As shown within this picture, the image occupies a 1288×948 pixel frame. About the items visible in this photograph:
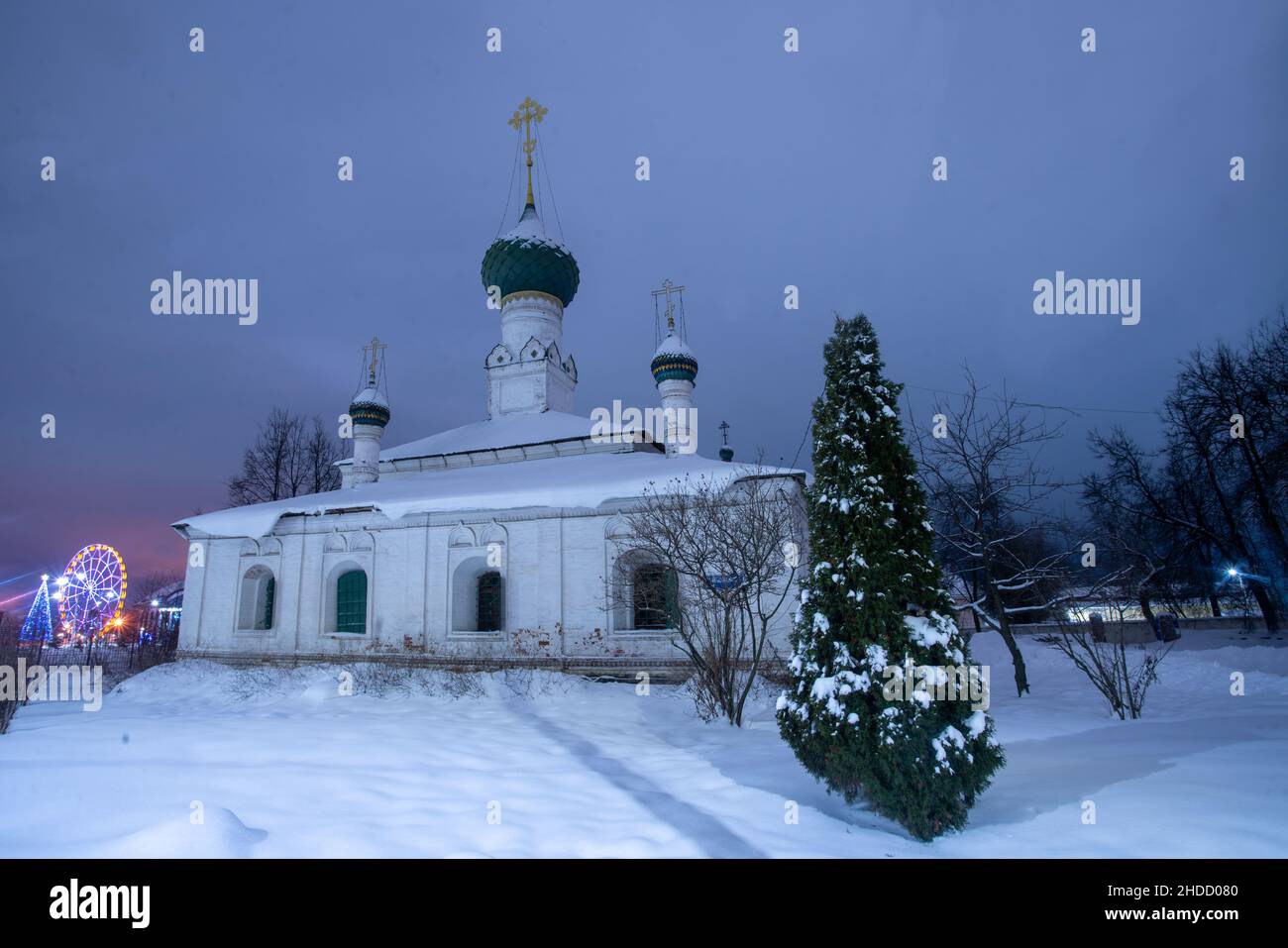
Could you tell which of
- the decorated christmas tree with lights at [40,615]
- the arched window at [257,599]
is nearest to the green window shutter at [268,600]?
the arched window at [257,599]

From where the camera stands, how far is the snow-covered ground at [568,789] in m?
4.12

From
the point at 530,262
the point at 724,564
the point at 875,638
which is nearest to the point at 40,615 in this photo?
the point at 530,262

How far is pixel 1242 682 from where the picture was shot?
38.0 feet

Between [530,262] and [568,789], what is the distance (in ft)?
63.8

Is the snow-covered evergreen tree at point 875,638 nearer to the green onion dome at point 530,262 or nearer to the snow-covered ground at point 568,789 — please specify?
the snow-covered ground at point 568,789

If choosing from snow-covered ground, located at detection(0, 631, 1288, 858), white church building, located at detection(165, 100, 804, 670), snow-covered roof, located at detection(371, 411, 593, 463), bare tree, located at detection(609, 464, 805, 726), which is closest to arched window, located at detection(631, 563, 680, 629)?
white church building, located at detection(165, 100, 804, 670)

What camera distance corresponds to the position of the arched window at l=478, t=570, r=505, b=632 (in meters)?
16.4

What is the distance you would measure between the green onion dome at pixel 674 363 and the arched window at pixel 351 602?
1091cm

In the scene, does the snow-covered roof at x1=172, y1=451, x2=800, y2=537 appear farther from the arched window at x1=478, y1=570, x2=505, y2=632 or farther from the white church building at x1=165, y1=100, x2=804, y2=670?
the arched window at x1=478, y1=570, x2=505, y2=632
